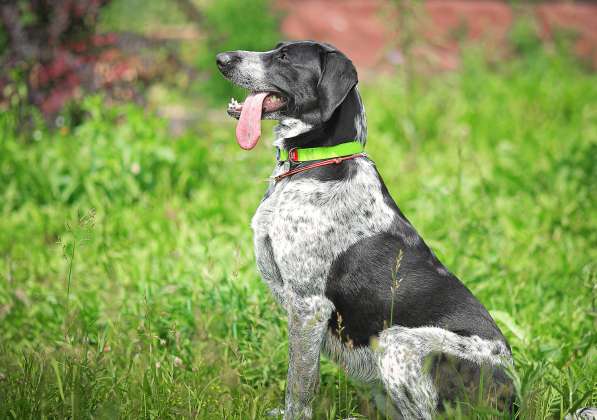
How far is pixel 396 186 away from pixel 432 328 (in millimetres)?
3097

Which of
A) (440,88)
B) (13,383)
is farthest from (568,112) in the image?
(13,383)

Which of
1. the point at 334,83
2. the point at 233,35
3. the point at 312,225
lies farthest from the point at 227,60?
the point at 233,35

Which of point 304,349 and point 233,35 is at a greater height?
point 233,35

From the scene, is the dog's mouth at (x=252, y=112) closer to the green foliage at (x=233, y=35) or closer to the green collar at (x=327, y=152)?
the green collar at (x=327, y=152)

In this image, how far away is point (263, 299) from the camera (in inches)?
137

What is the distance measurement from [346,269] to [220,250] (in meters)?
1.63

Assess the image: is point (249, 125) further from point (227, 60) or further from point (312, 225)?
point (312, 225)

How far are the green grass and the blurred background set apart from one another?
16mm

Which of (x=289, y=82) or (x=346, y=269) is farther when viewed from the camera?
(x=289, y=82)

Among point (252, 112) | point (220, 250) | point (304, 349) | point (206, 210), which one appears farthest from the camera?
point (206, 210)

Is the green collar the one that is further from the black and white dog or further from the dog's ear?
the dog's ear


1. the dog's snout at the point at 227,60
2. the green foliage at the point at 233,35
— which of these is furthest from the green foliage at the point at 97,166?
the dog's snout at the point at 227,60

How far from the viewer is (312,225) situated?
2.70m

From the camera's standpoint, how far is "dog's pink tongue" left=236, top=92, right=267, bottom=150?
274cm
